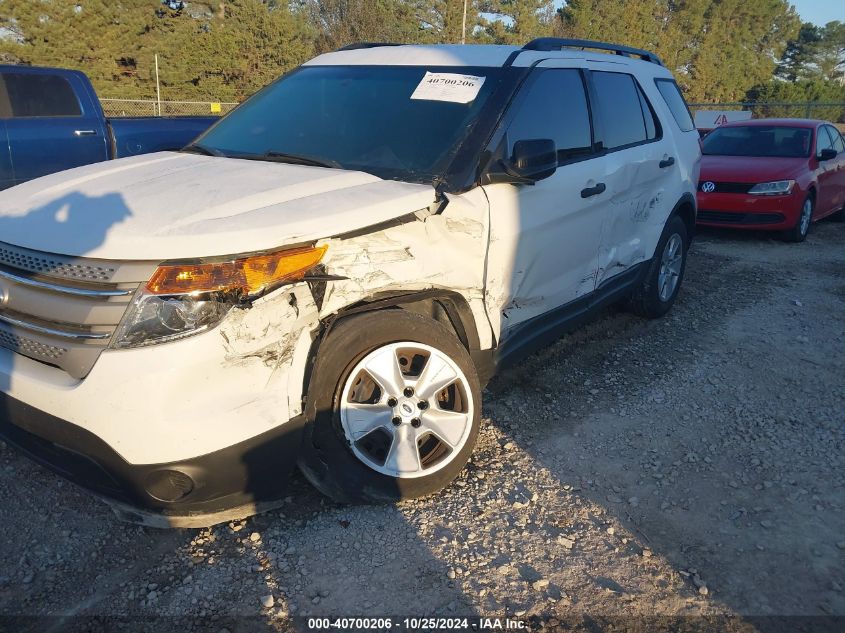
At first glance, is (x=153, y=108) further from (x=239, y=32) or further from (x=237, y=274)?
(x=237, y=274)

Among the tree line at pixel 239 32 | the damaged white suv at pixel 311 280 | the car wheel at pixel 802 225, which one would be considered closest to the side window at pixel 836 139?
the car wheel at pixel 802 225

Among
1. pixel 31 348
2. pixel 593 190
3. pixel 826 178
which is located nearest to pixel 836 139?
pixel 826 178

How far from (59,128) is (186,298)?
648 centimetres

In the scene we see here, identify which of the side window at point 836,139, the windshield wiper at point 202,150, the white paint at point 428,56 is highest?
the white paint at point 428,56

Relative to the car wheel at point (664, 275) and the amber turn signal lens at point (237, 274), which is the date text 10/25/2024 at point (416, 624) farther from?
the car wheel at point (664, 275)

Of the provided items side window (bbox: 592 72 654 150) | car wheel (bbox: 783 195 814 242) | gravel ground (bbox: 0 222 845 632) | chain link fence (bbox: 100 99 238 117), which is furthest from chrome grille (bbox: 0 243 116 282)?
chain link fence (bbox: 100 99 238 117)

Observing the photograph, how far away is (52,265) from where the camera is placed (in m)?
2.52

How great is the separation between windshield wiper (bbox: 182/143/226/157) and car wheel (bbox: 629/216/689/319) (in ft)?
10.3

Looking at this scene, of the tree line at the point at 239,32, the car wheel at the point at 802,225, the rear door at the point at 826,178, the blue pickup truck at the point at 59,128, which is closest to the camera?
the blue pickup truck at the point at 59,128

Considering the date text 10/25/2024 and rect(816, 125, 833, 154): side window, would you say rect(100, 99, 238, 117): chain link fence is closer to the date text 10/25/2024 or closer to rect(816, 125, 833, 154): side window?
rect(816, 125, 833, 154): side window

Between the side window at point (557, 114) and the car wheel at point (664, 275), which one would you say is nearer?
the side window at point (557, 114)

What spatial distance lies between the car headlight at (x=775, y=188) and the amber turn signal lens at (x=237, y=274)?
25.3 ft

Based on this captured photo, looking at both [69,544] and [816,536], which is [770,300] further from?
[69,544]

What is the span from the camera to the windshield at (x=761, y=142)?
30.9 ft
